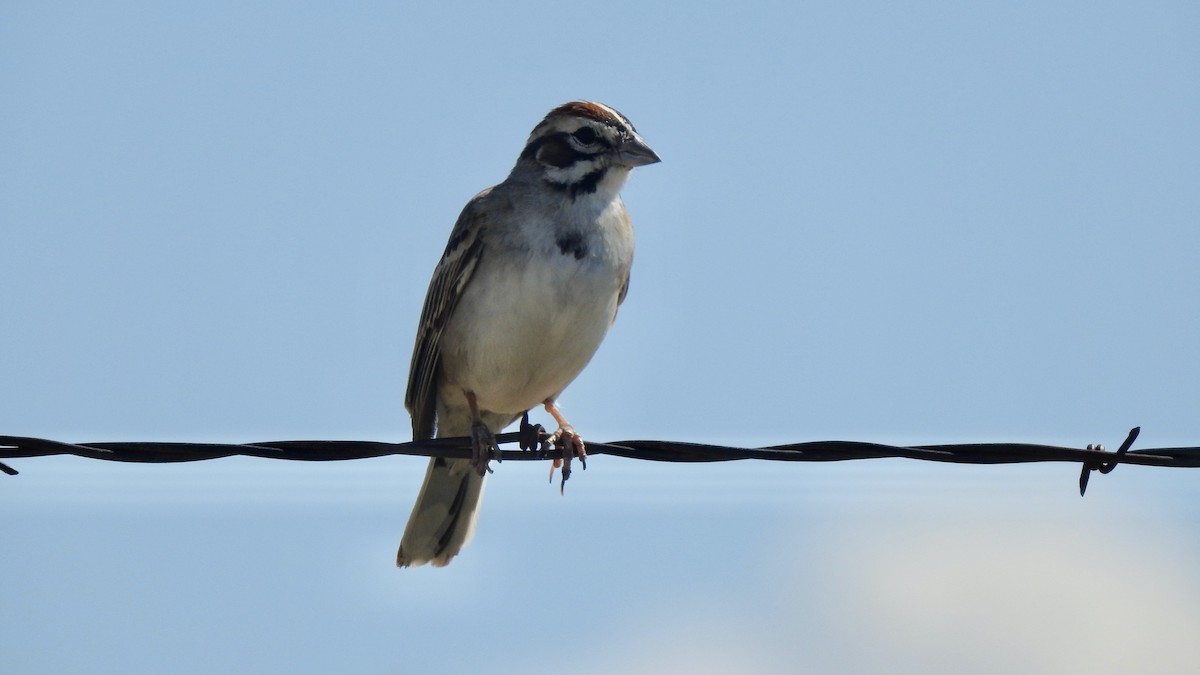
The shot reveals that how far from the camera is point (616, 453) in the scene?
6211mm

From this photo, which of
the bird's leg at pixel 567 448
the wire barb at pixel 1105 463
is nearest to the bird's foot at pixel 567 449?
the bird's leg at pixel 567 448

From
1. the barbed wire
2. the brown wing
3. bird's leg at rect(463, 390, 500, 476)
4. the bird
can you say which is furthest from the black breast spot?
the barbed wire

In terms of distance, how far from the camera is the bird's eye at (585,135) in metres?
8.84

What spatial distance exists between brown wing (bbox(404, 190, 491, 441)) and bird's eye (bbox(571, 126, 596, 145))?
64cm

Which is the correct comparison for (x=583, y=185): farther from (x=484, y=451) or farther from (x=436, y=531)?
(x=436, y=531)

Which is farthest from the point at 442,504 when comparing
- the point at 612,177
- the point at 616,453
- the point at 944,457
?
the point at 944,457

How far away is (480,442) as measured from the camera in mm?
7988

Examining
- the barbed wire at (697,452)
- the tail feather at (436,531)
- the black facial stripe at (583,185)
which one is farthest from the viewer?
the tail feather at (436,531)

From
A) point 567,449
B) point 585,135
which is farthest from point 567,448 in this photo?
point 585,135

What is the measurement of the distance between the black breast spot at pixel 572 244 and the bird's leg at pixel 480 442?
41.8 inches

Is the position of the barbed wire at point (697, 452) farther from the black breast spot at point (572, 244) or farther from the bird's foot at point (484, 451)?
the black breast spot at point (572, 244)

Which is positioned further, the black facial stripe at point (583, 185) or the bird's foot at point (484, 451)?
the black facial stripe at point (583, 185)

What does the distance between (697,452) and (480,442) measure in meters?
2.18

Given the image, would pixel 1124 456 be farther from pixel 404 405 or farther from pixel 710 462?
pixel 404 405
